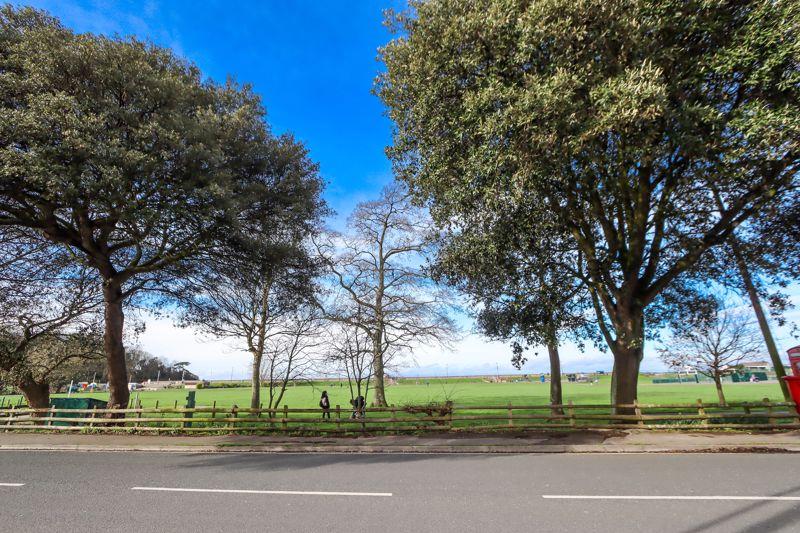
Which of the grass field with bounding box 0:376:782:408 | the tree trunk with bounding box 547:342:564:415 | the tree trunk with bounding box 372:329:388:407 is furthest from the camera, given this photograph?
the grass field with bounding box 0:376:782:408

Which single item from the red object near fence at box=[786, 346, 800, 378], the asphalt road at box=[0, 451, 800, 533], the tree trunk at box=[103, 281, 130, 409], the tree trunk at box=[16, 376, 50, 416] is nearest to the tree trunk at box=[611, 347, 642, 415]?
the asphalt road at box=[0, 451, 800, 533]

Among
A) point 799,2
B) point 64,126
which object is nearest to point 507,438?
point 799,2

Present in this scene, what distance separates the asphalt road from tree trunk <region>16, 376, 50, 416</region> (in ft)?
66.2

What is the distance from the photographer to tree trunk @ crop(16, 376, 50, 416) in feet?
79.9

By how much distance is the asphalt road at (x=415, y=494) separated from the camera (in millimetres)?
4754

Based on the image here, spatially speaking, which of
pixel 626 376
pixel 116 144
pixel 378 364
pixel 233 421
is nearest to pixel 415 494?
pixel 626 376

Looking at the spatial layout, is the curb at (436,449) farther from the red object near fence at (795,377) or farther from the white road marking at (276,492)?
the white road marking at (276,492)

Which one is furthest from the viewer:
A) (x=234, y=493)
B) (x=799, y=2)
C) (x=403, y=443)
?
(x=403, y=443)

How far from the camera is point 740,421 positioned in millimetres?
12922

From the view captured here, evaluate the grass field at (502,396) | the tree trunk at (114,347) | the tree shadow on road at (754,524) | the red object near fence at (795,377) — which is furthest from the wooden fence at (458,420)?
the tree shadow on road at (754,524)

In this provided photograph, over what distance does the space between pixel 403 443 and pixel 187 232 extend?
30.9 ft

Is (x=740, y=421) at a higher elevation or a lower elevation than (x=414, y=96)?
lower

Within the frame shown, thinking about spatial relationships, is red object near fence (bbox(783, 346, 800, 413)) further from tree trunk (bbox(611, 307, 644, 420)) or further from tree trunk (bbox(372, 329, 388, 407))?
tree trunk (bbox(372, 329, 388, 407))

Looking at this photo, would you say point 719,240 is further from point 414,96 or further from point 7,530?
point 7,530
